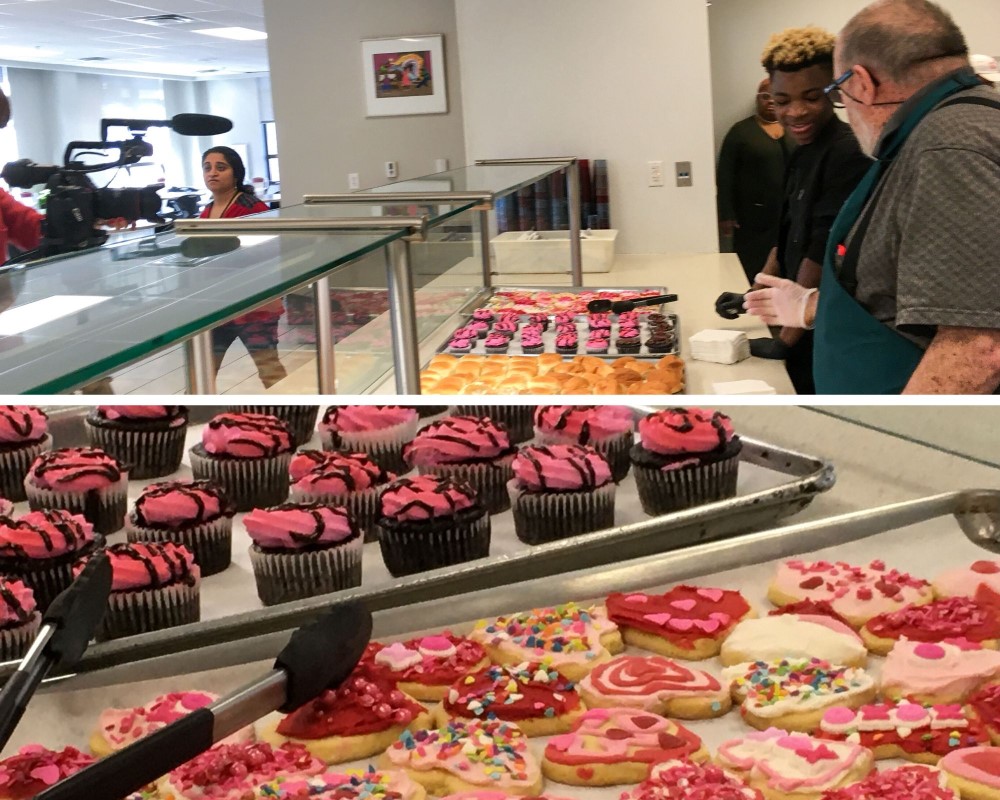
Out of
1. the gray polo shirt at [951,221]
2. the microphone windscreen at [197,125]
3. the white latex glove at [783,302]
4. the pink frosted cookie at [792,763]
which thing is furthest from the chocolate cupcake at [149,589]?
the microphone windscreen at [197,125]

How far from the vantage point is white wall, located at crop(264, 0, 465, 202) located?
6.16m

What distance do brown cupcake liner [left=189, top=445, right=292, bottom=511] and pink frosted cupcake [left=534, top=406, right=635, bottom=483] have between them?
0.34m

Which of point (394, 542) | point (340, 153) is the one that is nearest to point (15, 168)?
point (394, 542)

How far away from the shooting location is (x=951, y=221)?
1.28 meters

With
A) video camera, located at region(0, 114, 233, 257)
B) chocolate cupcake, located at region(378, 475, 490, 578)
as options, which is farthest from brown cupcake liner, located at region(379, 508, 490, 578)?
video camera, located at region(0, 114, 233, 257)

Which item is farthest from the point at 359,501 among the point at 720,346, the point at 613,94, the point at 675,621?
the point at 613,94

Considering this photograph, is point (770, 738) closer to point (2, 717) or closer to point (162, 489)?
point (2, 717)

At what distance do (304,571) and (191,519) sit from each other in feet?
0.83

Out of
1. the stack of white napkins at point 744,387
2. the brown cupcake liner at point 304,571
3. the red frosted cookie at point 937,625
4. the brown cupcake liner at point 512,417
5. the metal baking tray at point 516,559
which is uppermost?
the brown cupcake liner at point 512,417

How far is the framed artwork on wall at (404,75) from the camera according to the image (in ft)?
20.3

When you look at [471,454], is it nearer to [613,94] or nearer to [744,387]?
[744,387]

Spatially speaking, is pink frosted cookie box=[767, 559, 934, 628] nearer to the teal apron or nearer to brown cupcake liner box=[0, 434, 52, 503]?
the teal apron

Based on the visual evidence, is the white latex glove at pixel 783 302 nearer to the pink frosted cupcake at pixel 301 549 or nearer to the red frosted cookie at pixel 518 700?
the pink frosted cupcake at pixel 301 549

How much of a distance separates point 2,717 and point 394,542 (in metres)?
0.53
